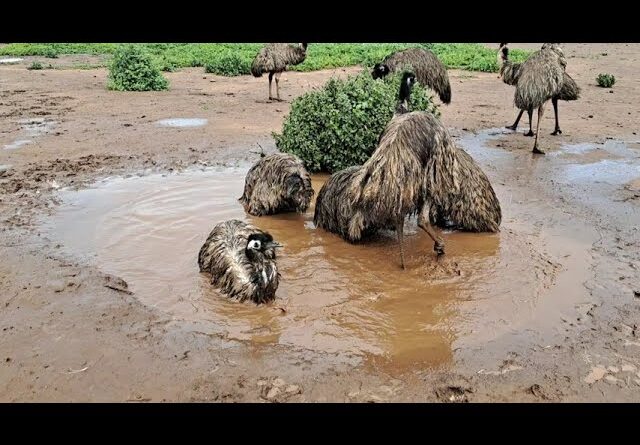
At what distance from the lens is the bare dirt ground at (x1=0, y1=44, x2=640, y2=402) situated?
13.6ft

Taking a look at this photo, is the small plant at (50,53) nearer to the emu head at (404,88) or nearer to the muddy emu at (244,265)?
the emu head at (404,88)

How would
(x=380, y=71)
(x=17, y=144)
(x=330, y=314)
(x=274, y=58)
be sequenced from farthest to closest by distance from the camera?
(x=274, y=58) → (x=17, y=144) → (x=380, y=71) → (x=330, y=314)

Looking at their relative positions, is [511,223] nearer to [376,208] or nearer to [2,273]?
[376,208]

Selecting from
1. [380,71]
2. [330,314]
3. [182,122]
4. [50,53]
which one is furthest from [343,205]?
[50,53]

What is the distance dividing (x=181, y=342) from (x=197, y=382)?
57cm

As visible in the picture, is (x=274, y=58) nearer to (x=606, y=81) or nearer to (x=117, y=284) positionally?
(x=606, y=81)

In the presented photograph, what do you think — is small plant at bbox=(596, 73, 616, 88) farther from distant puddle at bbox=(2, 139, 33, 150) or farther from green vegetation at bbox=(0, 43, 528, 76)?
distant puddle at bbox=(2, 139, 33, 150)

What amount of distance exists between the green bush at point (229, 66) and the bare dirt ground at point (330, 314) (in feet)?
33.5

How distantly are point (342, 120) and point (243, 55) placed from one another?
53.2ft

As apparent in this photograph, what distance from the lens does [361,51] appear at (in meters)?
26.6

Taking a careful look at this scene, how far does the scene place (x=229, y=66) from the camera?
69.2 feet

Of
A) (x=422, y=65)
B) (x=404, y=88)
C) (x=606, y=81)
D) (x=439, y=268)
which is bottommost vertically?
(x=439, y=268)

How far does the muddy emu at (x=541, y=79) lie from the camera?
10344 mm

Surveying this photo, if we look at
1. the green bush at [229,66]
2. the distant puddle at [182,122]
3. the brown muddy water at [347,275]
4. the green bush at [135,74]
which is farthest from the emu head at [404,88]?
the green bush at [229,66]
